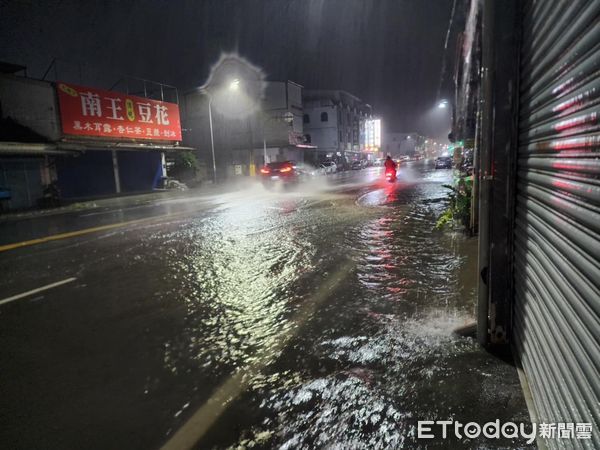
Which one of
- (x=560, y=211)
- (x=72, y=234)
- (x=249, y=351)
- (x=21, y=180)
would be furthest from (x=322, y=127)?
(x=560, y=211)

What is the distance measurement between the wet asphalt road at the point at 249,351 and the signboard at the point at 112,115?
1795cm

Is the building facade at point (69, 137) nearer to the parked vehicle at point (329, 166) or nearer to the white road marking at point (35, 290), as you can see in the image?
the white road marking at point (35, 290)

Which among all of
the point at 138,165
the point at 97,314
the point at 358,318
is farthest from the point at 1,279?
the point at 138,165

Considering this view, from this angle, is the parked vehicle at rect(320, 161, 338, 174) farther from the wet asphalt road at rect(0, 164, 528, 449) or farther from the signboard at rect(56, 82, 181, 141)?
the wet asphalt road at rect(0, 164, 528, 449)

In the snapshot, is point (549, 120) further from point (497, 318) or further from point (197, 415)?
point (197, 415)

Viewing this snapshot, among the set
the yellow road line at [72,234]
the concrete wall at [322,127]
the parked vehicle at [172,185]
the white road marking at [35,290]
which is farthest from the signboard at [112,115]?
the concrete wall at [322,127]

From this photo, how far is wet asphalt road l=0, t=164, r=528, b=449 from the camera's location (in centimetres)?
259

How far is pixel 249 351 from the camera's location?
11.9 feet

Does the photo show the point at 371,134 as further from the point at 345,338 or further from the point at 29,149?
the point at 345,338

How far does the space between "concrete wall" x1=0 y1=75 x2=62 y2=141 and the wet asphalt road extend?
17.8 m

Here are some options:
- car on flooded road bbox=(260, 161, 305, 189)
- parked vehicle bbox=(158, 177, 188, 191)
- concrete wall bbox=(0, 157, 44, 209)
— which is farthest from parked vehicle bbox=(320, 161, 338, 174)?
concrete wall bbox=(0, 157, 44, 209)

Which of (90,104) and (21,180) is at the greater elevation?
(90,104)

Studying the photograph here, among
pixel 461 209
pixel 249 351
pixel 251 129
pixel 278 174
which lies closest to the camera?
pixel 249 351

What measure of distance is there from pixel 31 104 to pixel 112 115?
14.5 feet
